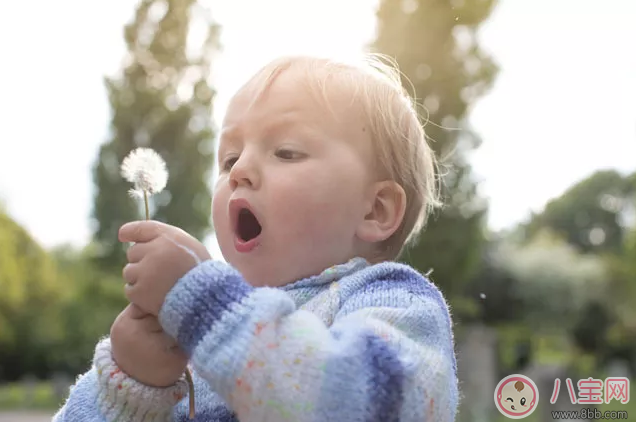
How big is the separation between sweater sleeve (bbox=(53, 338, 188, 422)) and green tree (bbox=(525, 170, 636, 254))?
123 cm

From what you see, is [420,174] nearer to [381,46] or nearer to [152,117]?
[381,46]

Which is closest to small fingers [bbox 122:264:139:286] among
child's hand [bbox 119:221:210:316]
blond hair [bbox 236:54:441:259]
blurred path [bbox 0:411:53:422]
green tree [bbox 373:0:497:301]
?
child's hand [bbox 119:221:210:316]

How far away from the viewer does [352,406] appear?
41 centimetres

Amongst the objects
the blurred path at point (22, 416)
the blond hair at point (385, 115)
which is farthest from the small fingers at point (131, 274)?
the blurred path at point (22, 416)

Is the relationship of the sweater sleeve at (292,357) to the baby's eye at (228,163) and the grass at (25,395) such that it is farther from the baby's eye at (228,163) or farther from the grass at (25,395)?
the grass at (25,395)

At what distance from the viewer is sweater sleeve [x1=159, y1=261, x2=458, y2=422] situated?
0.41 metres

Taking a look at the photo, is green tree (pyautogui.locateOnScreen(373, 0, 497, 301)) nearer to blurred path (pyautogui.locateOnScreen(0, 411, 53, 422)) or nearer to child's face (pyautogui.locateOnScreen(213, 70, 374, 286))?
child's face (pyautogui.locateOnScreen(213, 70, 374, 286))

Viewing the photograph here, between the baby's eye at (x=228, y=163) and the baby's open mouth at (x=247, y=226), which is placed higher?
the baby's eye at (x=228, y=163)

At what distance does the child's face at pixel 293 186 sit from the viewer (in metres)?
0.55

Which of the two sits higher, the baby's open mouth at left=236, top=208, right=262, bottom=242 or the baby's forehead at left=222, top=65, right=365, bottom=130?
the baby's forehead at left=222, top=65, right=365, bottom=130

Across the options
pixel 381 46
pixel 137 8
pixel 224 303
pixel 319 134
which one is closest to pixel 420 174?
pixel 319 134

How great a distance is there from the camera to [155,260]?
45 cm

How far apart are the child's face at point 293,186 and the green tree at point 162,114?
33.8 inches

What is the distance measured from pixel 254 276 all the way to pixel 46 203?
1200 mm
